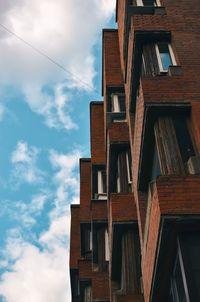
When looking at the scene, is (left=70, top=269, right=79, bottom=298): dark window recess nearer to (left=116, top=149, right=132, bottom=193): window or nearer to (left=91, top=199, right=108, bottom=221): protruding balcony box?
(left=91, top=199, right=108, bottom=221): protruding balcony box

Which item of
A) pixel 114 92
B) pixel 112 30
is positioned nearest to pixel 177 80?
pixel 114 92

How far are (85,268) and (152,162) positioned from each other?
11.7 meters

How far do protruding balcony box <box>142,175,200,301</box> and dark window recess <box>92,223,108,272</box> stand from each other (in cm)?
910

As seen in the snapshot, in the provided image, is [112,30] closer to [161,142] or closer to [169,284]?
[161,142]

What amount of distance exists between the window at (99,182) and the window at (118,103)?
4.27 meters

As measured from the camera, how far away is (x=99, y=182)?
20.4 metres

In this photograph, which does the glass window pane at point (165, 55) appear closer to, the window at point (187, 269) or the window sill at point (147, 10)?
the window sill at point (147, 10)

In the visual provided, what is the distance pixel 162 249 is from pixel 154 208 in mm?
803

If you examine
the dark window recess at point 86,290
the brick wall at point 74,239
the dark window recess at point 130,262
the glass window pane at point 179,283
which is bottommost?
the glass window pane at point 179,283

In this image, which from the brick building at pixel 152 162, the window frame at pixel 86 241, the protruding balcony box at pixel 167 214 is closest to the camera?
the protruding balcony box at pixel 167 214

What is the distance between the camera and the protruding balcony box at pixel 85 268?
68.9ft

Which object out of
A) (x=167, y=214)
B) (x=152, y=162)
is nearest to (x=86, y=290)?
(x=152, y=162)

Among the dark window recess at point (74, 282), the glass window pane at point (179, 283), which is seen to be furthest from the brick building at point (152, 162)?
the dark window recess at point (74, 282)

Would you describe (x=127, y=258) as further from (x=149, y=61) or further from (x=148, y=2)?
(x=148, y=2)
